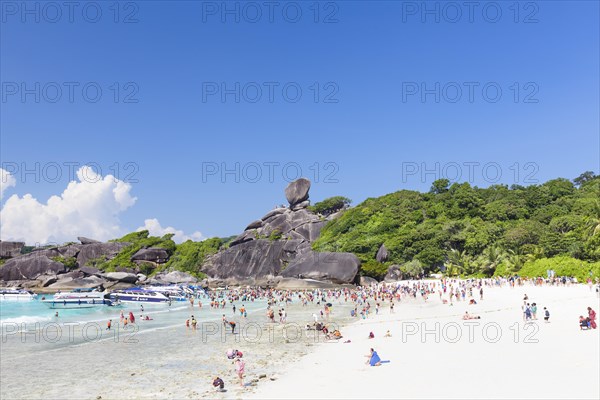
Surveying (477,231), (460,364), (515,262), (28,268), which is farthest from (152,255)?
(460,364)

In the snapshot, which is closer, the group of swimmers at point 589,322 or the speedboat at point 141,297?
the group of swimmers at point 589,322

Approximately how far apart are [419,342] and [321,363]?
6.23 meters

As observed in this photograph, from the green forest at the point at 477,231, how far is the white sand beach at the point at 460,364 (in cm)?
3107

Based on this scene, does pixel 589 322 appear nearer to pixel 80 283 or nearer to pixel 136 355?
pixel 136 355

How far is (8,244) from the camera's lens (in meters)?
112

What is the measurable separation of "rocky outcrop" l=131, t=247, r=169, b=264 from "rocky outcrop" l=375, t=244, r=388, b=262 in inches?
2365

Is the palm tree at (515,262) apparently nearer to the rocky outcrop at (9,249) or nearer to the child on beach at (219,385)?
the child on beach at (219,385)

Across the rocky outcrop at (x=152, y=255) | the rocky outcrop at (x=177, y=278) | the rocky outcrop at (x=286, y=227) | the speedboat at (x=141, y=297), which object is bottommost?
the rocky outcrop at (x=177, y=278)

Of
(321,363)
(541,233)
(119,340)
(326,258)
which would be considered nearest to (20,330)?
(119,340)

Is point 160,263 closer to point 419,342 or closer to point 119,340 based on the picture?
point 119,340

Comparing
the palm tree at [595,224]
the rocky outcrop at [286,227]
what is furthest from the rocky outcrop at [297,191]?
the palm tree at [595,224]

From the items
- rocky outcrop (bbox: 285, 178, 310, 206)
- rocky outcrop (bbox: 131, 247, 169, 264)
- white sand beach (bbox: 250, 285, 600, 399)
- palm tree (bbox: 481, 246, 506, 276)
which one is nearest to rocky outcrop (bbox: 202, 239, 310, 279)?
rocky outcrop (bbox: 131, 247, 169, 264)

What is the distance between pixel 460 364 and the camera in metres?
16.2

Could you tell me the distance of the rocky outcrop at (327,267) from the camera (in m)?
72.0
